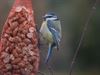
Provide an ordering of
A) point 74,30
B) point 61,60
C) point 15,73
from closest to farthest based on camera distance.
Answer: point 15,73 < point 61,60 < point 74,30

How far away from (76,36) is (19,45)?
925 cm

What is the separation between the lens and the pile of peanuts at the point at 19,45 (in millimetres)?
4711

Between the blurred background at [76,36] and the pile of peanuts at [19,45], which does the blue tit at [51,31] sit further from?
the blurred background at [76,36]

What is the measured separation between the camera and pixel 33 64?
4.76 meters

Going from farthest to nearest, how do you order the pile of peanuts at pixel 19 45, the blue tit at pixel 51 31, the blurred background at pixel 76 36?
the blurred background at pixel 76 36 < the blue tit at pixel 51 31 < the pile of peanuts at pixel 19 45

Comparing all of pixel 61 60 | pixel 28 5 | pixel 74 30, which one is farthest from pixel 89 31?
pixel 28 5

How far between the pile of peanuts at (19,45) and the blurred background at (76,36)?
7.10 m

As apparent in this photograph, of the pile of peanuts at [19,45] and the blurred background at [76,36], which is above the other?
the pile of peanuts at [19,45]

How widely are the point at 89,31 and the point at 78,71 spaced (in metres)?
0.84

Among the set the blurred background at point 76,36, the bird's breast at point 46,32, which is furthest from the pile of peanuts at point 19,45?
the blurred background at point 76,36

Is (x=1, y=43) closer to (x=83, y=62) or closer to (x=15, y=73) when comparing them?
(x=15, y=73)

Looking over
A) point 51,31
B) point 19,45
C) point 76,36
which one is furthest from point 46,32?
point 76,36

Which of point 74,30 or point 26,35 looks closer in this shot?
point 26,35

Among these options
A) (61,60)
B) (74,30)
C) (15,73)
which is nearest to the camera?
(15,73)
